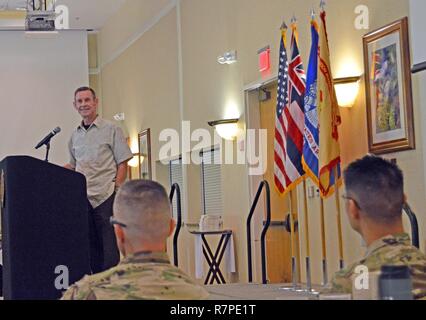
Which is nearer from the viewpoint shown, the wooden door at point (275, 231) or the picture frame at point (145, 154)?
the wooden door at point (275, 231)

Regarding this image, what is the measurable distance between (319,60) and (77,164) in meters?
1.64

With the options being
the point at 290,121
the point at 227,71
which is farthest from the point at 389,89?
the point at 227,71

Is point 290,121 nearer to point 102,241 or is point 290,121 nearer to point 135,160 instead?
point 102,241

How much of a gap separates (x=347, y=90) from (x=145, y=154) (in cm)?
587

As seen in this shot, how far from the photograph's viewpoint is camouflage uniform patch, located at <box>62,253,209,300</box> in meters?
2.02

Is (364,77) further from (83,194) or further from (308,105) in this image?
(83,194)

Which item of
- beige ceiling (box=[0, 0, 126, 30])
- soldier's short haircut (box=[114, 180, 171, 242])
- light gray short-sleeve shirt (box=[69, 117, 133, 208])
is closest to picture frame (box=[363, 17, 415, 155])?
light gray short-sleeve shirt (box=[69, 117, 133, 208])

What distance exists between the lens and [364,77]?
221 inches

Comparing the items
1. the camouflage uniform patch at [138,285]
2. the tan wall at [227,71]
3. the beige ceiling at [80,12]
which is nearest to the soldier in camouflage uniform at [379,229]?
the camouflage uniform patch at [138,285]

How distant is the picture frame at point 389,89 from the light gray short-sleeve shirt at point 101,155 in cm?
157

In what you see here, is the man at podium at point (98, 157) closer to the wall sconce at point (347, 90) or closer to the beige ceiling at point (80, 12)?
the wall sconce at point (347, 90)

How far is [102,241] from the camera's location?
4.68 m

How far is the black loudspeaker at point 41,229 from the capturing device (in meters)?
3.46

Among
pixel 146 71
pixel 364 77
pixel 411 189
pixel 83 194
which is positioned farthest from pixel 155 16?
pixel 83 194
